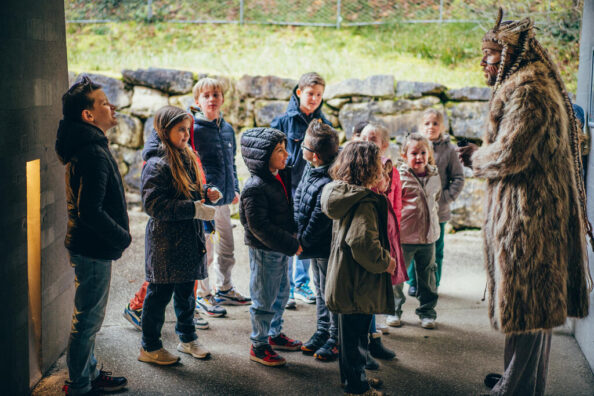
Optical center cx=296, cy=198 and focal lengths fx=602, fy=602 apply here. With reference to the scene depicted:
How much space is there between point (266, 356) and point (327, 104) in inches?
189

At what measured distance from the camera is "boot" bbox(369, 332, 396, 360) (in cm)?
429

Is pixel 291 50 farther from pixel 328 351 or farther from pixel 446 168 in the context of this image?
pixel 328 351

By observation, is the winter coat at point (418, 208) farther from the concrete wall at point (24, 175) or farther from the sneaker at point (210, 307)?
the concrete wall at point (24, 175)

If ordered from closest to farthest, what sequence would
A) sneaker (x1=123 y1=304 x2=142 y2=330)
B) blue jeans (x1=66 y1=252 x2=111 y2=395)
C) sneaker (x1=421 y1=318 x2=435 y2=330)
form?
blue jeans (x1=66 y1=252 x2=111 y2=395), sneaker (x1=123 y1=304 x2=142 y2=330), sneaker (x1=421 y1=318 x2=435 y2=330)

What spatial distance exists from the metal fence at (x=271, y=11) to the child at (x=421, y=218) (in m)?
6.41

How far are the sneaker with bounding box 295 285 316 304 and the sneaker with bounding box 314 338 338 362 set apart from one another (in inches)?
43.2

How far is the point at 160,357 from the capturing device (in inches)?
161

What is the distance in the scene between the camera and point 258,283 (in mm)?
4090

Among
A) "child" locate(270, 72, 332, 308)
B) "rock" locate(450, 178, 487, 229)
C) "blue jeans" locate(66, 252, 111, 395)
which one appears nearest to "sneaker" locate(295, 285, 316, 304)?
"child" locate(270, 72, 332, 308)

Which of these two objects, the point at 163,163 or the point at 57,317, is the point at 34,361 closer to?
the point at 57,317

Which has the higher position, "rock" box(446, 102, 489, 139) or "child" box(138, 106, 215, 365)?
"rock" box(446, 102, 489, 139)

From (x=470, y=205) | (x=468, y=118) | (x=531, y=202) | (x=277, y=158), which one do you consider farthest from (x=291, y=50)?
(x=531, y=202)

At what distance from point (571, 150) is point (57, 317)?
11.3 ft

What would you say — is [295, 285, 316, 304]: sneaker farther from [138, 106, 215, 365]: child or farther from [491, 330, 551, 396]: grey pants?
[491, 330, 551, 396]: grey pants
